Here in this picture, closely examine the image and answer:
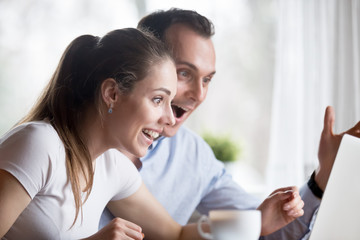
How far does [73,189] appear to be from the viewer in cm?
119

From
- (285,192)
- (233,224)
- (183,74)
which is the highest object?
(183,74)

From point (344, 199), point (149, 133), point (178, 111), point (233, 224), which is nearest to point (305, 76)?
point (178, 111)

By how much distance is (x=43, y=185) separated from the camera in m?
1.14

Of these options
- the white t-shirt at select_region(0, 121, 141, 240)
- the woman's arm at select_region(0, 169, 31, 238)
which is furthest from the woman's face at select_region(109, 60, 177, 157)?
the woman's arm at select_region(0, 169, 31, 238)

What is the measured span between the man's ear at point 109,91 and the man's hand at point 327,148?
744 mm

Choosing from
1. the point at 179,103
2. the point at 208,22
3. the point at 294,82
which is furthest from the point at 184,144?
the point at 294,82

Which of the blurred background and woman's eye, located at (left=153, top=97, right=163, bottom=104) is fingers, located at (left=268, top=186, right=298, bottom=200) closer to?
woman's eye, located at (left=153, top=97, right=163, bottom=104)

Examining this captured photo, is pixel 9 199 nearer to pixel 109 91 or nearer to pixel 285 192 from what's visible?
pixel 109 91

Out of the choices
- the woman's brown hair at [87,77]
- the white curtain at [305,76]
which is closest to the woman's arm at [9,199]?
the woman's brown hair at [87,77]

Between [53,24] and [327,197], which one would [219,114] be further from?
[327,197]

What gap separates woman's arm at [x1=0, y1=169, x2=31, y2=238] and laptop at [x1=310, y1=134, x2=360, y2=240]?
73 cm

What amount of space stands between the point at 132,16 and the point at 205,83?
2.42m

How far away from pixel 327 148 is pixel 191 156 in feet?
2.01

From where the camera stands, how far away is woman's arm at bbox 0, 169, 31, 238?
1022 millimetres
